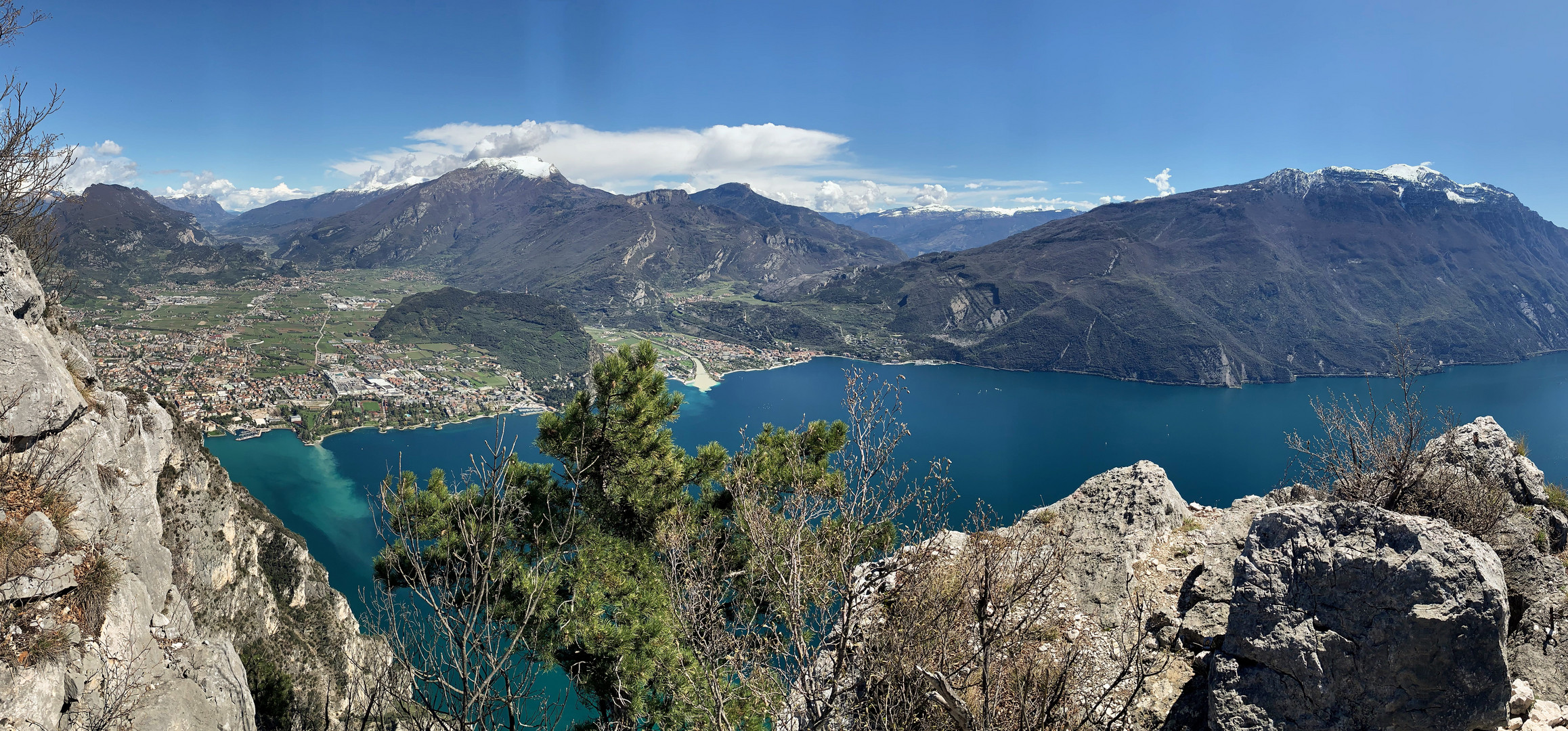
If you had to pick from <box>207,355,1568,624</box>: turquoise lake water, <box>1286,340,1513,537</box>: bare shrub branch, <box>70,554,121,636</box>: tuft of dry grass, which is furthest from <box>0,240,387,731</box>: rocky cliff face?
<box>207,355,1568,624</box>: turquoise lake water

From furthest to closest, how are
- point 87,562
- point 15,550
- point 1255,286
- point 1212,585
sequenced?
point 1255,286, point 1212,585, point 87,562, point 15,550

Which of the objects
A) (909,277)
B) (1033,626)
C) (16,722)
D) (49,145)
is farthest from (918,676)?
(909,277)

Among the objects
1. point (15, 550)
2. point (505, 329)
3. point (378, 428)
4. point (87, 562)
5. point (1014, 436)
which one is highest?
point (15, 550)

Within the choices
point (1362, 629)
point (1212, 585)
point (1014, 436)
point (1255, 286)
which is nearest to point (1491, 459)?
point (1212, 585)

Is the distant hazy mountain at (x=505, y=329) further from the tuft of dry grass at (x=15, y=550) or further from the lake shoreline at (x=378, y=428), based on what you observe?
the tuft of dry grass at (x=15, y=550)

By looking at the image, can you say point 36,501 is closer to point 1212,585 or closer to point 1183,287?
point 1212,585

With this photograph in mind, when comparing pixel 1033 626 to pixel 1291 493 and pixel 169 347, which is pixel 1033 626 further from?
pixel 169 347

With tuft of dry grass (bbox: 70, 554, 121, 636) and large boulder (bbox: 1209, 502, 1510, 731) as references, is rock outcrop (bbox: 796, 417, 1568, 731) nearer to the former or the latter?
large boulder (bbox: 1209, 502, 1510, 731)
